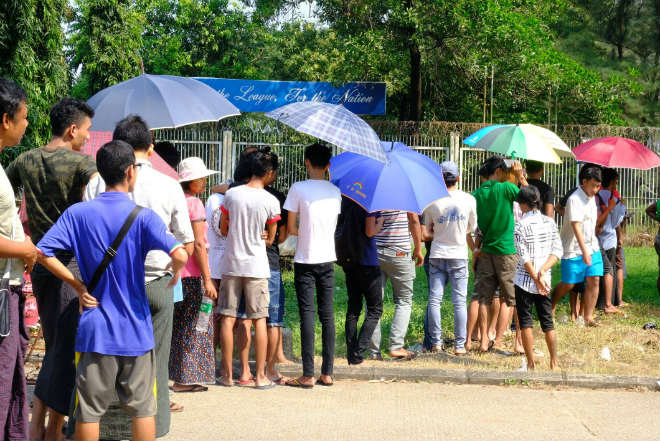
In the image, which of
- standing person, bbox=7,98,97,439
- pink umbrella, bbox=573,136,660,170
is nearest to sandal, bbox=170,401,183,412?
standing person, bbox=7,98,97,439

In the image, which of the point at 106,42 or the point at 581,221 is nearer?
the point at 581,221

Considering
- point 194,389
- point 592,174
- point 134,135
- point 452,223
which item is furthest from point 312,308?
point 592,174

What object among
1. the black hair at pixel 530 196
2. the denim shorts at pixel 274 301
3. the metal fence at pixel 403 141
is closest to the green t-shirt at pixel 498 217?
the black hair at pixel 530 196

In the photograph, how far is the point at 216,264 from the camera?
7.12m

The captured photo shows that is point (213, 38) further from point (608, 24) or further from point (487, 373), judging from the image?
point (487, 373)

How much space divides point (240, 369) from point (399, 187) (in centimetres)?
209

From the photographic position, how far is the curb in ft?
22.8

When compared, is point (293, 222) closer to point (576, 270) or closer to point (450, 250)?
point (450, 250)

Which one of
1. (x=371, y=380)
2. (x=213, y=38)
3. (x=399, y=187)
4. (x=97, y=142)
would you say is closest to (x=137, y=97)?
(x=97, y=142)

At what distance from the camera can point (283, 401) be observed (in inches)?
251

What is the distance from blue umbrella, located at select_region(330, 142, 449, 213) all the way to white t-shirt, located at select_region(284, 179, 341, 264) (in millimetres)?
408

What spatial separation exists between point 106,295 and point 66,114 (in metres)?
1.45

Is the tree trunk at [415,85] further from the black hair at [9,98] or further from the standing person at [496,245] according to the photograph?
the black hair at [9,98]

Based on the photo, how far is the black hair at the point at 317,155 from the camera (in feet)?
22.6
